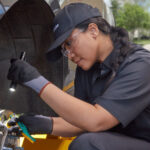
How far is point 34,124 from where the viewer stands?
170 cm

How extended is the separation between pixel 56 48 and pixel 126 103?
481 mm

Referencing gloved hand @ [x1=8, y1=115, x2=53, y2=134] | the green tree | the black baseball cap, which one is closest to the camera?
the black baseball cap

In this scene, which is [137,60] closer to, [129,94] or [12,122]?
[129,94]

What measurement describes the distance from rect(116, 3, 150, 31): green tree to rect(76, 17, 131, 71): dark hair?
40833mm

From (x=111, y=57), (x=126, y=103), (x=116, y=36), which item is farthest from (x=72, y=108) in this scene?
(x=116, y=36)

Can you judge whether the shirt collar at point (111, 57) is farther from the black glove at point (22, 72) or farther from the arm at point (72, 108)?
the black glove at point (22, 72)

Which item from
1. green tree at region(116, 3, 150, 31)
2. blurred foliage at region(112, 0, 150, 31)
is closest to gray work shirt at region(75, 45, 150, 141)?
green tree at region(116, 3, 150, 31)

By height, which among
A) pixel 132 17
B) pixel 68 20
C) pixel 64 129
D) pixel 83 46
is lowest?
pixel 132 17

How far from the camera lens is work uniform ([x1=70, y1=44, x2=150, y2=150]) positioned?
4.29ft

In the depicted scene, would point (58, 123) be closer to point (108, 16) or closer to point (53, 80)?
point (53, 80)

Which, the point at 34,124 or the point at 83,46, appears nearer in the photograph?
the point at 83,46

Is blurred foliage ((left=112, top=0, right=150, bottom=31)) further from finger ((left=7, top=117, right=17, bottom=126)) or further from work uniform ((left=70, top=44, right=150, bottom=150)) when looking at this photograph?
work uniform ((left=70, top=44, right=150, bottom=150))

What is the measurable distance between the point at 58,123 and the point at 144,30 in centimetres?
4693

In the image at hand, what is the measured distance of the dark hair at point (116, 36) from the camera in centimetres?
142
